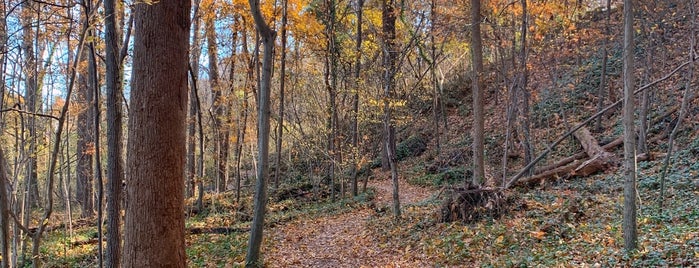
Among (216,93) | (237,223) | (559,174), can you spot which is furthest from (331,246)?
(216,93)

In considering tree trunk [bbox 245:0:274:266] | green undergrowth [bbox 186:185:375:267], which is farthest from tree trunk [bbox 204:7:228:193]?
tree trunk [bbox 245:0:274:266]

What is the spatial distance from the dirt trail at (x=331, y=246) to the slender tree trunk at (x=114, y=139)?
2.95 m

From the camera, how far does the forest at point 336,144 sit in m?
4.16

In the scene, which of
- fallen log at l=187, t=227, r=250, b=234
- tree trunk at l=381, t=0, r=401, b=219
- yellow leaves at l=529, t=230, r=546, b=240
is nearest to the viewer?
yellow leaves at l=529, t=230, r=546, b=240

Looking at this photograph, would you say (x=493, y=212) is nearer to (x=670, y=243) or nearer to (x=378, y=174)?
(x=670, y=243)

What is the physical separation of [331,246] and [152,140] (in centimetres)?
629

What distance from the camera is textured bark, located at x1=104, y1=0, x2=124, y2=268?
213 inches

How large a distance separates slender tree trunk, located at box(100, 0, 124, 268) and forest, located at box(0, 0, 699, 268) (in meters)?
0.02

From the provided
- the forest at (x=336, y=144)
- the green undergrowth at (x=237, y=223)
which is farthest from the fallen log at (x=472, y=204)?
the green undergrowth at (x=237, y=223)

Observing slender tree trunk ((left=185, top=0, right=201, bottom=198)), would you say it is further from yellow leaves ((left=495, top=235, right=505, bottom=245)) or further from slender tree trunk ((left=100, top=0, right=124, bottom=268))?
yellow leaves ((left=495, top=235, right=505, bottom=245))

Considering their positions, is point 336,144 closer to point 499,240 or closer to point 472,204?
point 472,204

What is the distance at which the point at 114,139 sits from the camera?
5551 millimetres

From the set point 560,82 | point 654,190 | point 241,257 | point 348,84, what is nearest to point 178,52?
point 241,257

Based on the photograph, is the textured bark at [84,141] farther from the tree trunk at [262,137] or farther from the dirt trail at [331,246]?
the tree trunk at [262,137]
